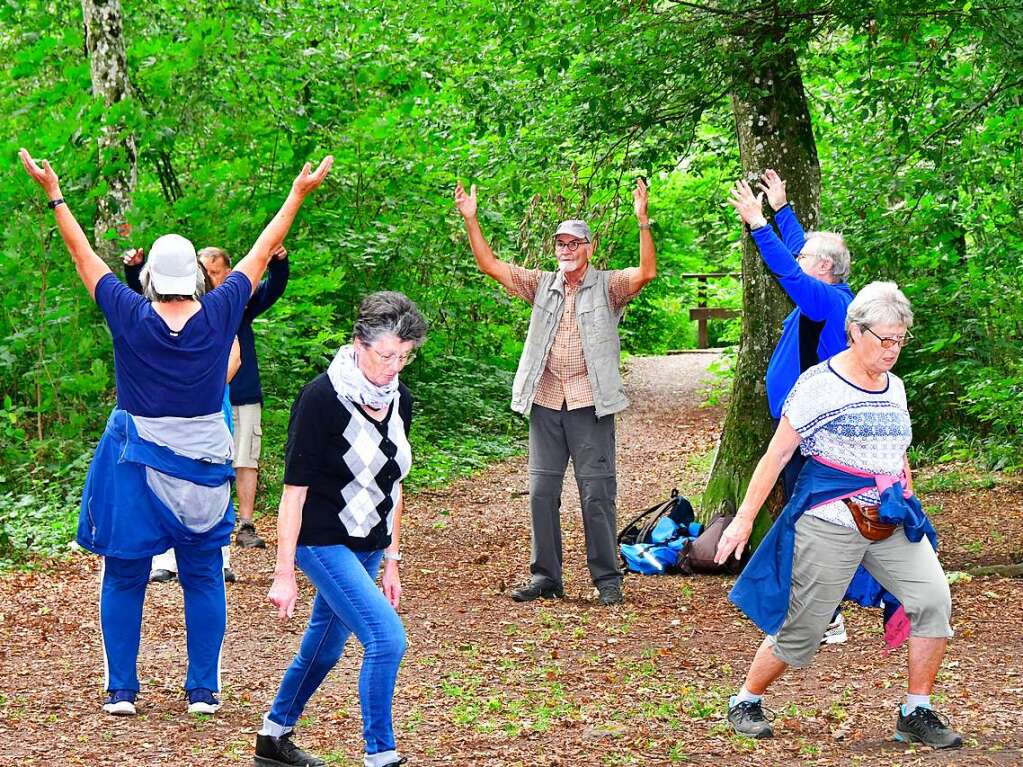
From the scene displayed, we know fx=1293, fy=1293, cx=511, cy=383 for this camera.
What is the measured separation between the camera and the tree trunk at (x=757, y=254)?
8.09 meters

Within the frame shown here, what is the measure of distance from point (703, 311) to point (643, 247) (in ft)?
80.4

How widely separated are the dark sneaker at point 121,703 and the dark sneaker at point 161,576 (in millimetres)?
2772

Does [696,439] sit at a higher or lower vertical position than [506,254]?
lower

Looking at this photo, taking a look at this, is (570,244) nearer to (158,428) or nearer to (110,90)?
(158,428)

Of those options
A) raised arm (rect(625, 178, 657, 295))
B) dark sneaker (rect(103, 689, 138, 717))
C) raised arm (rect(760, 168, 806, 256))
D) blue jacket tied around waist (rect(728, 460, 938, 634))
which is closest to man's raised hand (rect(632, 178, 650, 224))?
raised arm (rect(625, 178, 657, 295))

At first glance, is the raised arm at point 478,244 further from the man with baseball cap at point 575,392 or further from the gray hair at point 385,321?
the gray hair at point 385,321

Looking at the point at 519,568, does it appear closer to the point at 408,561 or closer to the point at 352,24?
the point at 408,561

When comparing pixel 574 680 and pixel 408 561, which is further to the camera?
pixel 408 561

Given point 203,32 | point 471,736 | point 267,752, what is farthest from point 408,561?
point 203,32

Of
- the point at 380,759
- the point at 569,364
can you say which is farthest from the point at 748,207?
the point at 380,759

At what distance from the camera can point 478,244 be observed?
7.70 meters

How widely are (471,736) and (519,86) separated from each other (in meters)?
5.14

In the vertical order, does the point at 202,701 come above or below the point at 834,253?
below

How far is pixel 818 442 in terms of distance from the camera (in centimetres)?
481
